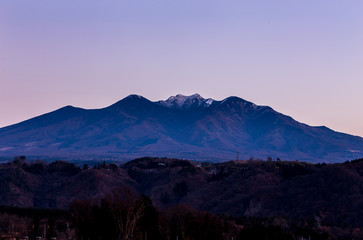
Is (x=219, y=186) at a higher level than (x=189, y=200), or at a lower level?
higher

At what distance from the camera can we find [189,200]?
144m

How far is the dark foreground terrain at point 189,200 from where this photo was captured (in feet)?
231

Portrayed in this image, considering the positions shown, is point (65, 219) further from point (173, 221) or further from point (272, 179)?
point (272, 179)

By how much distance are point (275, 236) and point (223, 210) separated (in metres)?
63.0

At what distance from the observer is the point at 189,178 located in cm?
16212

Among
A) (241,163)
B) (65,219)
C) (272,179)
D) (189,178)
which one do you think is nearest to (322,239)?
(65,219)

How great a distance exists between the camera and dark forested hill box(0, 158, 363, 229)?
11619 cm

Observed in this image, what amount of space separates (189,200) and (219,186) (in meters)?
9.70

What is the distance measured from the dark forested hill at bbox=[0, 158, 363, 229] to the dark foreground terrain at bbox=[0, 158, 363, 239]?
220 mm

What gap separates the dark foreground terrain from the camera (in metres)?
70.5

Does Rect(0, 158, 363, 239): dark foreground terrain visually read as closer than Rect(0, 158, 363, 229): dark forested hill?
Yes

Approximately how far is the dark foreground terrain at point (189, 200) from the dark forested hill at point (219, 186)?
220 millimetres

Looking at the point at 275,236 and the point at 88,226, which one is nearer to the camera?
the point at 275,236

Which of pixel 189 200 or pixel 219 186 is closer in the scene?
pixel 189 200
